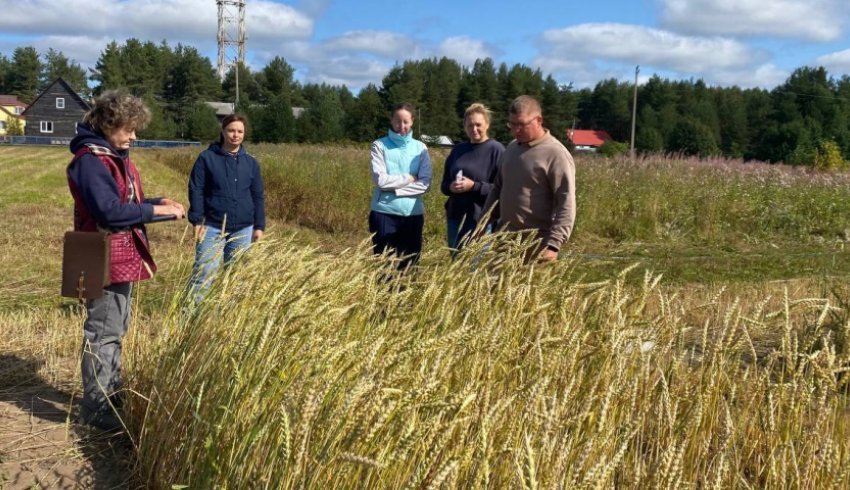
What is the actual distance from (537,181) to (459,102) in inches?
2657

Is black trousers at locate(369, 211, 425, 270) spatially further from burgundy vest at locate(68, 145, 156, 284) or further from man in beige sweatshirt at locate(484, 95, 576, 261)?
burgundy vest at locate(68, 145, 156, 284)

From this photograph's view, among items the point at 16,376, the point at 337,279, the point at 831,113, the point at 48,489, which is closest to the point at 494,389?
the point at 337,279

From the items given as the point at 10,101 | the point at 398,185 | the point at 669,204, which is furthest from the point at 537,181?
the point at 10,101

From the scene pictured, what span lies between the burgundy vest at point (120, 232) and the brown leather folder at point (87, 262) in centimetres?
7

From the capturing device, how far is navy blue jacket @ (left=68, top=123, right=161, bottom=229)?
3230 mm

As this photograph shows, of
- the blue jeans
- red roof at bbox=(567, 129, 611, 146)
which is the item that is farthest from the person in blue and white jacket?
red roof at bbox=(567, 129, 611, 146)

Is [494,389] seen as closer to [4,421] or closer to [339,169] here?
[4,421]

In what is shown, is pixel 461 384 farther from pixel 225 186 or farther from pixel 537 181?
pixel 225 186

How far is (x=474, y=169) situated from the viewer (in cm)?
509

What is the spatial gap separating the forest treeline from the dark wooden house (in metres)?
3.66

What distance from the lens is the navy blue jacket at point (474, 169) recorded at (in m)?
5.09

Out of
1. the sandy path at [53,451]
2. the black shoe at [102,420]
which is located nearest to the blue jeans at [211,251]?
the black shoe at [102,420]

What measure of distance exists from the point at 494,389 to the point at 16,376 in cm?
287

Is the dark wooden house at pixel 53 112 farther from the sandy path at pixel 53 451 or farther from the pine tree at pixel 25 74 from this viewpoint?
the sandy path at pixel 53 451
